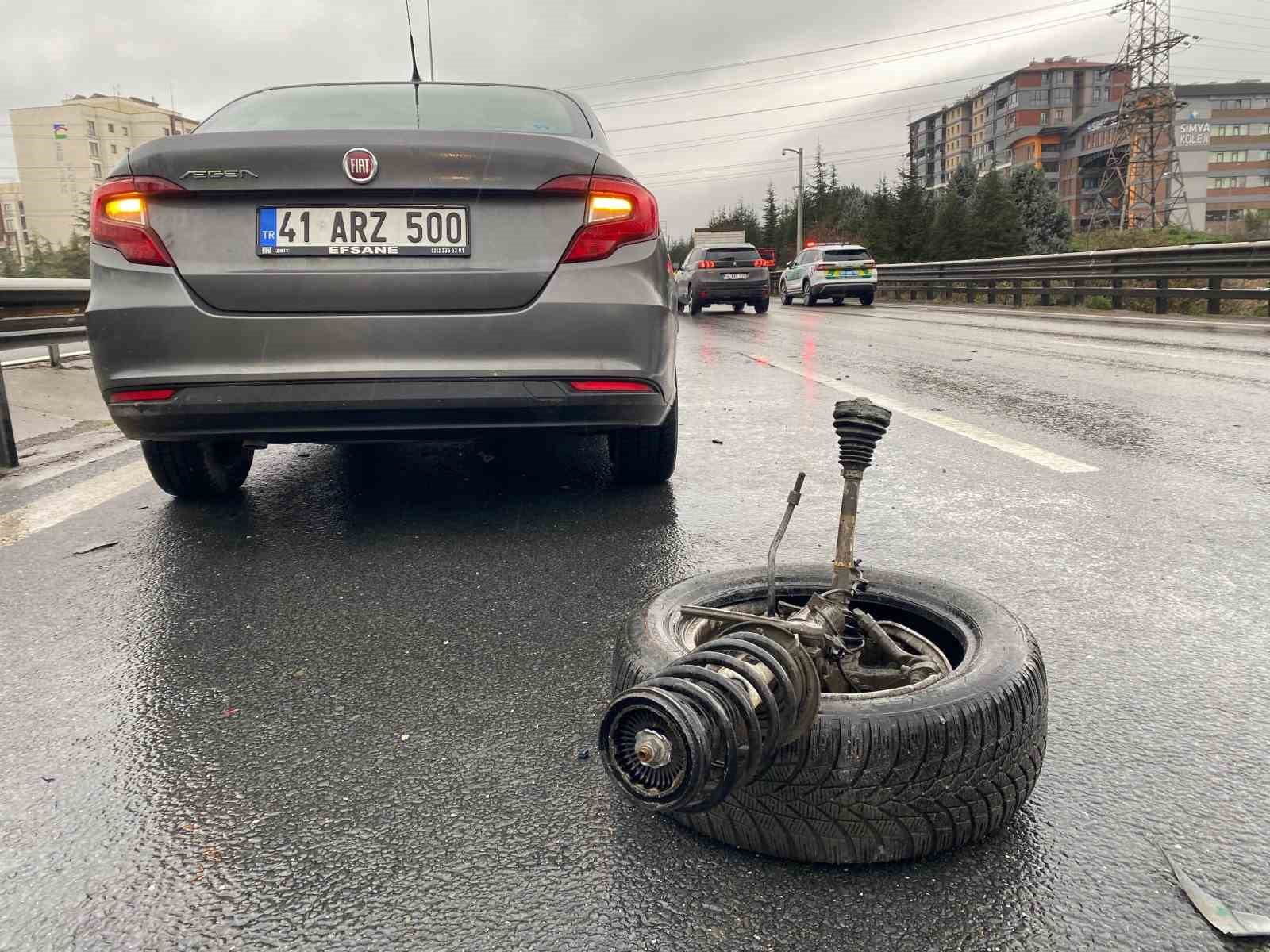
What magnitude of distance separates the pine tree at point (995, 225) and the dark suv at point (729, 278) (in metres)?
27.5

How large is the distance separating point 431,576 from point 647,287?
1.17 meters

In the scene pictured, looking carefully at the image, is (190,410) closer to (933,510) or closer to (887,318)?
(933,510)

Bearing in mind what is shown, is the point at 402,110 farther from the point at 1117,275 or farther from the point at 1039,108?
the point at 1039,108

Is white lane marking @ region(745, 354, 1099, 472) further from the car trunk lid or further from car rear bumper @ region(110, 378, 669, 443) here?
the car trunk lid

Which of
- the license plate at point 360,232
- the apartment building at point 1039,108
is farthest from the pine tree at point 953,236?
the apartment building at point 1039,108

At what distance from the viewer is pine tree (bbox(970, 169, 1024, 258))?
49156 millimetres

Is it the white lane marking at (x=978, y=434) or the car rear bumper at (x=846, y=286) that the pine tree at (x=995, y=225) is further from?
the white lane marking at (x=978, y=434)

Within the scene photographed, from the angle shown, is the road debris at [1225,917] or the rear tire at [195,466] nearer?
the road debris at [1225,917]

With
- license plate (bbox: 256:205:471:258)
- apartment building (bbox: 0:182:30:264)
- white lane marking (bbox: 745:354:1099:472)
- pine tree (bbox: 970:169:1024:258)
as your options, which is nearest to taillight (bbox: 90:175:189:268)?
license plate (bbox: 256:205:471:258)

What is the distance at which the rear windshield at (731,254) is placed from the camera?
25516 mm

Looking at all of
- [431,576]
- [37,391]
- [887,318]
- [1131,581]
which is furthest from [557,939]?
[887,318]

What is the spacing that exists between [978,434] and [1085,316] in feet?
45.3

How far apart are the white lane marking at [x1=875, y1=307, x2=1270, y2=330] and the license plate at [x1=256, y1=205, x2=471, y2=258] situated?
1347 centimetres

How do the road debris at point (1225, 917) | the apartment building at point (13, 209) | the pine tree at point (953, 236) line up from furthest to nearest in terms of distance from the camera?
1. the apartment building at point (13, 209)
2. the pine tree at point (953, 236)
3. the road debris at point (1225, 917)
